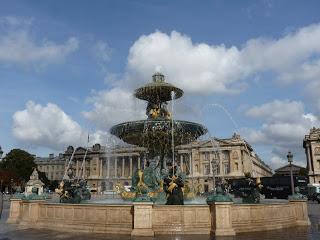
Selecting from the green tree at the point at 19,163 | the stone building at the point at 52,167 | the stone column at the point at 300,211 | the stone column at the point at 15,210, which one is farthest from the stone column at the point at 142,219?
the stone building at the point at 52,167

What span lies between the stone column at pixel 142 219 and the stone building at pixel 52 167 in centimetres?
14396

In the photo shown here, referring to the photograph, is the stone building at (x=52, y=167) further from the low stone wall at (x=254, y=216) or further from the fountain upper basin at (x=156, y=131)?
the low stone wall at (x=254, y=216)

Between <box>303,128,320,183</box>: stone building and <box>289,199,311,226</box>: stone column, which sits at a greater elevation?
<box>303,128,320,183</box>: stone building

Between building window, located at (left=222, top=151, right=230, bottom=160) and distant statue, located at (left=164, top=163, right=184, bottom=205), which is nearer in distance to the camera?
distant statue, located at (left=164, top=163, right=184, bottom=205)

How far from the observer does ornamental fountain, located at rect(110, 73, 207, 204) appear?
20328 millimetres

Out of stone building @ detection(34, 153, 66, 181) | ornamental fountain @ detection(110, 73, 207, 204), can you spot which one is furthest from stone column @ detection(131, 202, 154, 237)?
stone building @ detection(34, 153, 66, 181)

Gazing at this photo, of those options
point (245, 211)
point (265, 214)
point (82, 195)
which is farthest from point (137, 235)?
point (82, 195)

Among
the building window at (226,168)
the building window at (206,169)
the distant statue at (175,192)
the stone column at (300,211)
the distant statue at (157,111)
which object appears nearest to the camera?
the distant statue at (175,192)

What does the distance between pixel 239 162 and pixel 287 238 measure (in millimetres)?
101545

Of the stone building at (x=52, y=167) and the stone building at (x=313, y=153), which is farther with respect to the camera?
the stone building at (x=52, y=167)

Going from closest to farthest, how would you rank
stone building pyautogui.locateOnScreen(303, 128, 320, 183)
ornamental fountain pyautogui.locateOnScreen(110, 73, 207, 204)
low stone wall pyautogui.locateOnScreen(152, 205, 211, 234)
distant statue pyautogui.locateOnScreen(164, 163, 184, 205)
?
1. low stone wall pyautogui.locateOnScreen(152, 205, 211, 234)
2. distant statue pyautogui.locateOnScreen(164, 163, 184, 205)
3. ornamental fountain pyautogui.locateOnScreen(110, 73, 207, 204)
4. stone building pyautogui.locateOnScreen(303, 128, 320, 183)

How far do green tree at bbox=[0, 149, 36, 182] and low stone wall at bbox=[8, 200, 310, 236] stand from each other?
78.5 meters

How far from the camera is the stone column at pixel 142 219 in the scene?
12422 mm

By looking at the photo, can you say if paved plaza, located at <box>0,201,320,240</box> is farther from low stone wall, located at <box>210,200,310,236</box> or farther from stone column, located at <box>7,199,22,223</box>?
stone column, located at <box>7,199,22,223</box>
